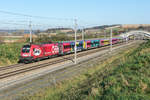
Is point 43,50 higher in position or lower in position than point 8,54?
higher

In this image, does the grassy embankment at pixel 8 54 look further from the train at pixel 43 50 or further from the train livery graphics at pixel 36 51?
the train livery graphics at pixel 36 51

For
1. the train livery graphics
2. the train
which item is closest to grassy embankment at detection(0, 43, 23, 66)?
the train

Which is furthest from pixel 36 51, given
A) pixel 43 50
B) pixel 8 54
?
pixel 8 54

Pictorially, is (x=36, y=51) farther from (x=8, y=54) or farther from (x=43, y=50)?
(x=8, y=54)

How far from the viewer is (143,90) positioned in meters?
8.59

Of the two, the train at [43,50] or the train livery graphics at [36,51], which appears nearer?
the train at [43,50]

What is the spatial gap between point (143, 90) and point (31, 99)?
7.30 meters

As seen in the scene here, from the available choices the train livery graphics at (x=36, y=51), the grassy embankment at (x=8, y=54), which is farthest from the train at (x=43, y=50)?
the grassy embankment at (x=8, y=54)

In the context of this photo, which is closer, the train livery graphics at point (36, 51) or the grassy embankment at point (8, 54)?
the train livery graphics at point (36, 51)

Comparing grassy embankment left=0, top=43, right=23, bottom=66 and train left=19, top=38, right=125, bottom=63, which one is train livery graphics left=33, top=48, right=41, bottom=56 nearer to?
train left=19, top=38, right=125, bottom=63

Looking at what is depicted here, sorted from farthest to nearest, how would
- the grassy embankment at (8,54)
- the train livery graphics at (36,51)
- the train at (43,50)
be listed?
the grassy embankment at (8,54)
the train livery graphics at (36,51)
the train at (43,50)

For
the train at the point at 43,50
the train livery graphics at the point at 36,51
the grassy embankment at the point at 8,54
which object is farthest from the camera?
the grassy embankment at the point at 8,54

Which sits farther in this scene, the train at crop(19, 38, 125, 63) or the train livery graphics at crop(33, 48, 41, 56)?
the train livery graphics at crop(33, 48, 41, 56)

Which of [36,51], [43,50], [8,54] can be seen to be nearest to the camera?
[36,51]
